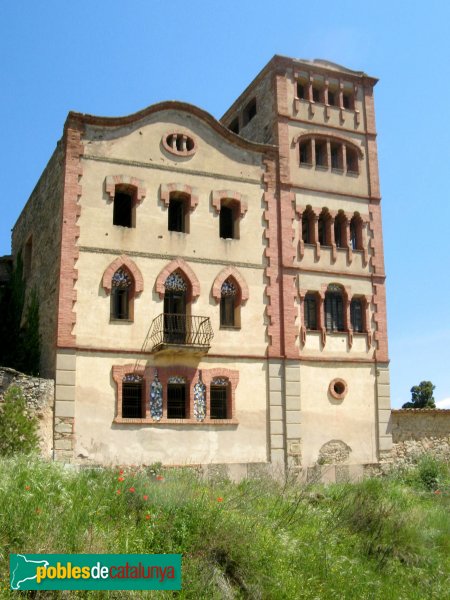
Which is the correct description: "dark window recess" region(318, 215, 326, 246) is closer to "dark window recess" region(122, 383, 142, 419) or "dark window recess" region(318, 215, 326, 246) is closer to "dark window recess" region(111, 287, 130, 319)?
"dark window recess" region(111, 287, 130, 319)

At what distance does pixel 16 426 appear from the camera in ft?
65.9

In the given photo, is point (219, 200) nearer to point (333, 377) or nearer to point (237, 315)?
point (237, 315)

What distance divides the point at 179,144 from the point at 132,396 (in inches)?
361

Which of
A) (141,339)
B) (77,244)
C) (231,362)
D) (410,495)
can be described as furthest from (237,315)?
(410,495)

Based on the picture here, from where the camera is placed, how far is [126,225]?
970 inches

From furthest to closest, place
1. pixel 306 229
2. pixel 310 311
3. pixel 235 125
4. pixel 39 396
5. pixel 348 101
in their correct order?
pixel 235 125, pixel 348 101, pixel 306 229, pixel 310 311, pixel 39 396

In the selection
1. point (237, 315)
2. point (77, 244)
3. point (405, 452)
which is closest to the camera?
point (77, 244)

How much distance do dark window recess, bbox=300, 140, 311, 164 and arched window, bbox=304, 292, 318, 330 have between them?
5.42m

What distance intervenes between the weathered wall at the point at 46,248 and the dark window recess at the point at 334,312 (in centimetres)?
1000

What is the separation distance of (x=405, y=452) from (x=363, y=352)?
13.3 feet

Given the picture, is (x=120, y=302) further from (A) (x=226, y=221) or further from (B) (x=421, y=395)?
(B) (x=421, y=395)

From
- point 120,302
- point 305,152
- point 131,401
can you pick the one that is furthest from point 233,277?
point 305,152

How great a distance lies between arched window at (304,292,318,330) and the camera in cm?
2581

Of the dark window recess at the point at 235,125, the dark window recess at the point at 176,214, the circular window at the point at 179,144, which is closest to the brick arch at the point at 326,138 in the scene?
the circular window at the point at 179,144
